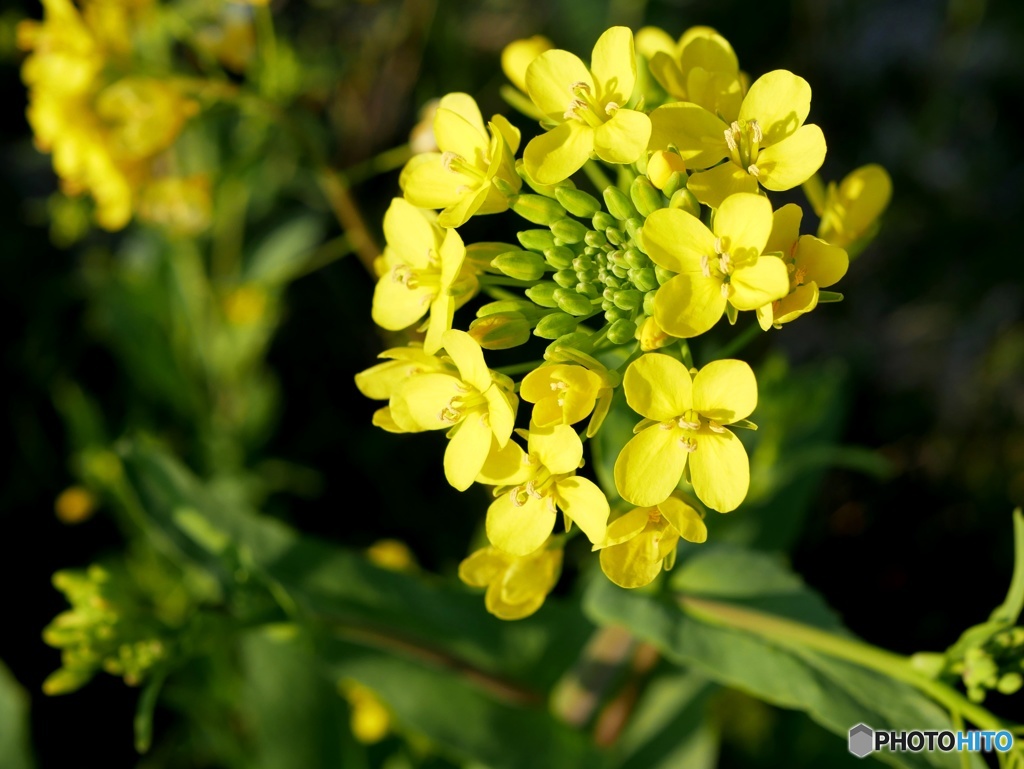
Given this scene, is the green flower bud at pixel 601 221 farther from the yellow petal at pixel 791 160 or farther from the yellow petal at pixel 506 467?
the yellow petal at pixel 506 467

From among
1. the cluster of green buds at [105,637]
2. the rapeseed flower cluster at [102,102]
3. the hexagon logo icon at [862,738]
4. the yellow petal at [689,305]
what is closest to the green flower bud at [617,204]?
the yellow petal at [689,305]

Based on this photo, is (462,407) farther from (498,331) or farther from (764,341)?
(764,341)

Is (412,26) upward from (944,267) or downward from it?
upward

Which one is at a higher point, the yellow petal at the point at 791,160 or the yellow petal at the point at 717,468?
the yellow petal at the point at 791,160

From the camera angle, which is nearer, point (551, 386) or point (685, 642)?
point (551, 386)

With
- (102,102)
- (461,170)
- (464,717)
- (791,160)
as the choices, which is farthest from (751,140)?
(102,102)

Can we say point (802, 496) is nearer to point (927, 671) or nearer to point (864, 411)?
point (927, 671)

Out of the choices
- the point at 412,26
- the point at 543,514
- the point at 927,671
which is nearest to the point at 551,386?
the point at 543,514
